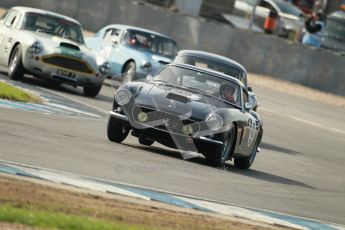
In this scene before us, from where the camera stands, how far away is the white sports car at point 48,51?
68.1ft

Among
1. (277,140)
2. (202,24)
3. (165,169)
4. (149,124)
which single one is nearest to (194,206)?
(165,169)

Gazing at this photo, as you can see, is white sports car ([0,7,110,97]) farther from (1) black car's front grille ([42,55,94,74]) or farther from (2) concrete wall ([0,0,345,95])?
(2) concrete wall ([0,0,345,95])

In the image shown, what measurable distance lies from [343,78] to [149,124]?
18.5m

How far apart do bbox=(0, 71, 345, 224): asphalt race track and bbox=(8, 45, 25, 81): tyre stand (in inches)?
49.6

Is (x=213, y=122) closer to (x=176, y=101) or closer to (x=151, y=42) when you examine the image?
(x=176, y=101)

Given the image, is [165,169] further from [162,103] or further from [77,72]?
[77,72]

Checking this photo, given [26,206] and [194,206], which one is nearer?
[26,206]

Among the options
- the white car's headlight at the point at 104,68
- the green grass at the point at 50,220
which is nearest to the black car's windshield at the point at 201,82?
the green grass at the point at 50,220

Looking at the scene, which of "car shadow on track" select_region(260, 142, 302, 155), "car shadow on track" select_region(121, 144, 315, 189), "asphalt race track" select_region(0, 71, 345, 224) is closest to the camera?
"asphalt race track" select_region(0, 71, 345, 224)

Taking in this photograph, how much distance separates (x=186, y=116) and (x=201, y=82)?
4.29 feet

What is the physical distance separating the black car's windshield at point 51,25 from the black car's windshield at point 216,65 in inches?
163

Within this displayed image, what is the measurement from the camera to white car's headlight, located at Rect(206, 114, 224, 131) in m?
13.3

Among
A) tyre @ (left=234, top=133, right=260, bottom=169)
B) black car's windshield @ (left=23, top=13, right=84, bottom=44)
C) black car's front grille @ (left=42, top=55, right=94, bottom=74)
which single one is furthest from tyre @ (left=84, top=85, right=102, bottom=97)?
tyre @ (left=234, top=133, right=260, bottom=169)

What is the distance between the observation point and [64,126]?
49.1 feet
